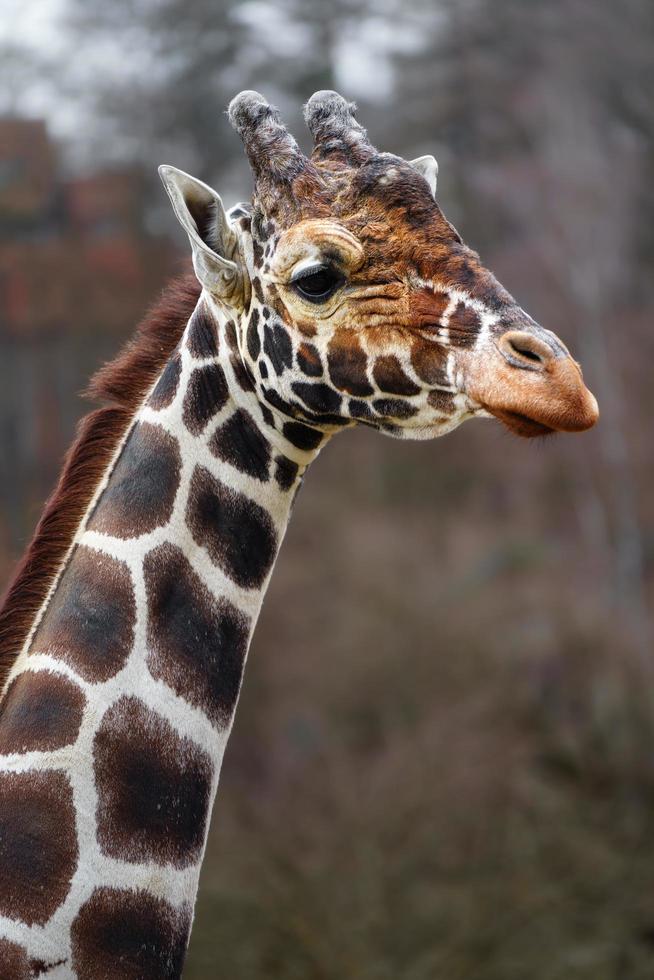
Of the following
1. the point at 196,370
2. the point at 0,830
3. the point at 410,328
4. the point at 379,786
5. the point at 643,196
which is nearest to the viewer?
the point at 0,830

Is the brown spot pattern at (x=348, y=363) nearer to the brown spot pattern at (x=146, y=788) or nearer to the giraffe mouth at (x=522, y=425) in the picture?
the giraffe mouth at (x=522, y=425)

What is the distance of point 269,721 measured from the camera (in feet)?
80.0

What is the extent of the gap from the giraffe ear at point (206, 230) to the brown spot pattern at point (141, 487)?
2.11ft

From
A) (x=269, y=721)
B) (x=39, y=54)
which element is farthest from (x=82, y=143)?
(x=269, y=721)

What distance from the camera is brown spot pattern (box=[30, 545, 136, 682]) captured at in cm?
417

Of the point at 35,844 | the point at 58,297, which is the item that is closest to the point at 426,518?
the point at 58,297

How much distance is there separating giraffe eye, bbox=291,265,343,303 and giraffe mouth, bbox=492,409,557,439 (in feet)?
2.70

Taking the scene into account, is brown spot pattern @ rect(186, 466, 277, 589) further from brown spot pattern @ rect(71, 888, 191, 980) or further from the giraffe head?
brown spot pattern @ rect(71, 888, 191, 980)

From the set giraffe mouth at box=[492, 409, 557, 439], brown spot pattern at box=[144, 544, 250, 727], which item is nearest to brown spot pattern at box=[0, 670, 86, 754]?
brown spot pattern at box=[144, 544, 250, 727]

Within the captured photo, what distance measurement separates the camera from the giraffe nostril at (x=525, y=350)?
13.0 ft

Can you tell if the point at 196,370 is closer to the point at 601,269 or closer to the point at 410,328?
the point at 410,328

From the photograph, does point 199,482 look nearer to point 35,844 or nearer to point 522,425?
point 522,425

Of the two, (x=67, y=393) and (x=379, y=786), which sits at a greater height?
(x=67, y=393)

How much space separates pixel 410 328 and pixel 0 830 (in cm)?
234
